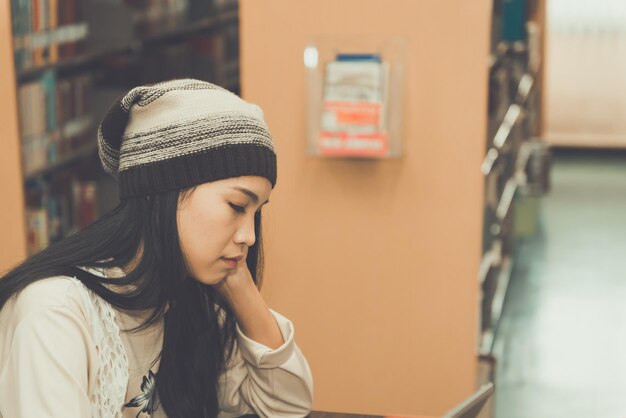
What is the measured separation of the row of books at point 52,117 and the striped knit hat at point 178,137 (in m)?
2.03

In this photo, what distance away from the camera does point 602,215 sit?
20.9 ft

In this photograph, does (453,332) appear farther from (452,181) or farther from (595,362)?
(595,362)

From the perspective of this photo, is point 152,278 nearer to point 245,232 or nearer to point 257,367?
point 245,232

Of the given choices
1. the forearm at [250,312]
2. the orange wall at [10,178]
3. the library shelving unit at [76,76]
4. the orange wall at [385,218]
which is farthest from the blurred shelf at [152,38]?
the forearm at [250,312]

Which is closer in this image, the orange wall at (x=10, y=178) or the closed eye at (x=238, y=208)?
the closed eye at (x=238, y=208)

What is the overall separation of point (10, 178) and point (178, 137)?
5.06 feet

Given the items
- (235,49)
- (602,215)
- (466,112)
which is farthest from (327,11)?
(602,215)

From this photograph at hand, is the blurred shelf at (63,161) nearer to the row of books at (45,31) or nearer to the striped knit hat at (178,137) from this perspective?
the row of books at (45,31)

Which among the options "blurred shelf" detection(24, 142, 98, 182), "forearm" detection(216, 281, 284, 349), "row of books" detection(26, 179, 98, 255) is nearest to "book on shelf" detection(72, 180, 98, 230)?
"row of books" detection(26, 179, 98, 255)

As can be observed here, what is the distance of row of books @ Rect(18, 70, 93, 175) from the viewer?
A: 3.49 meters

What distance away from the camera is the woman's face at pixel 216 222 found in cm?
136

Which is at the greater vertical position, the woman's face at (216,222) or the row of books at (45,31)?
the row of books at (45,31)

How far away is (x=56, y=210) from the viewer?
3.80m

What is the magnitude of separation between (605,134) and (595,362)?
4735 millimetres
